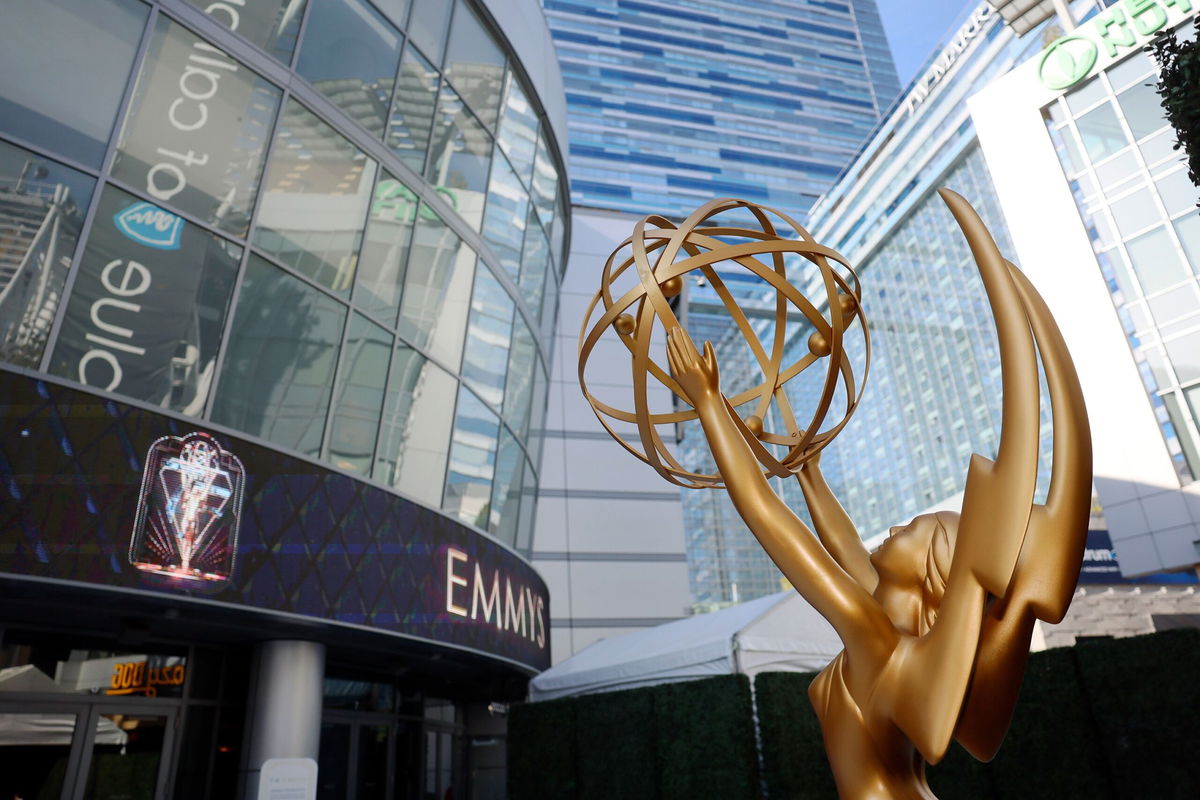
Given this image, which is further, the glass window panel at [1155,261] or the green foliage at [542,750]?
the glass window panel at [1155,261]

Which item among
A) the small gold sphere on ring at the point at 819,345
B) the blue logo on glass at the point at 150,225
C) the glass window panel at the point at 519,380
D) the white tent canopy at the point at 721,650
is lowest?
the white tent canopy at the point at 721,650

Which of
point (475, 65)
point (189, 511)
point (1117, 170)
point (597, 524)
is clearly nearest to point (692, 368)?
point (189, 511)

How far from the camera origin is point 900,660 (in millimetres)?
3039

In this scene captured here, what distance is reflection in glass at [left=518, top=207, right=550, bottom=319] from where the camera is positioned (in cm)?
1648

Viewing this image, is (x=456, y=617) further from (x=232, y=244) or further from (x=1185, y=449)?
(x=1185, y=449)

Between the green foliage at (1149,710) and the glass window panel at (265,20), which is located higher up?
the glass window panel at (265,20)

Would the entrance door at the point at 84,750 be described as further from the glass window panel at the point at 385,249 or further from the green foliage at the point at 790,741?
the green foliage at the point at 790,741

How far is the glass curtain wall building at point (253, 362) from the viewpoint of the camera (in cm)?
829

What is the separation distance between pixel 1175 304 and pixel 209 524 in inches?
924

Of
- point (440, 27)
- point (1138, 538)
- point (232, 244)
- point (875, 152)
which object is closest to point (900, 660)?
point (232, 244)

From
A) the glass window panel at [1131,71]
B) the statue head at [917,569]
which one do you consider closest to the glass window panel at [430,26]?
the statue head at [917,569]

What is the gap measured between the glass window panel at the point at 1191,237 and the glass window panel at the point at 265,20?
21815mm

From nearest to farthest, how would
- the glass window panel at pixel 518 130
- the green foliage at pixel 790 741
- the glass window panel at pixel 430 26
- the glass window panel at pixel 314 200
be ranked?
the green foliage at pixel 790 741, the glass window panel at pixel 314 200, the glass window panel at pixel 430 26, the glass window panel at pixel 518 130

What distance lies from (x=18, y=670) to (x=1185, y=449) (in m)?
24.5
